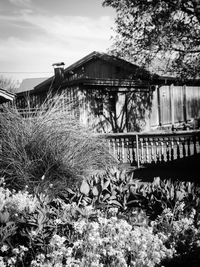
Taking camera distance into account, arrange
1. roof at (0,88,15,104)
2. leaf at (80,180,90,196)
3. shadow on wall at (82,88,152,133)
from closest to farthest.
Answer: leaf at (80,180,90,196)
roof at (0,88,15,104)
shadow on wall at (82,88,152,133)

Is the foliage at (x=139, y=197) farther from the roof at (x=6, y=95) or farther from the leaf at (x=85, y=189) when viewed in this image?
the roof at (x=6, y=95)

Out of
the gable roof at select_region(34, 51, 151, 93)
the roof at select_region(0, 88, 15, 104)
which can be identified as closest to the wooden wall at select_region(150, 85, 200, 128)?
the gable roof at select_region(34, 51, 151, 93)

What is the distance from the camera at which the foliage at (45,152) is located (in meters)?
5.77

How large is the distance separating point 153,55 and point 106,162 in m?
12.5

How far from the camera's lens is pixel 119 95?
16875 mm

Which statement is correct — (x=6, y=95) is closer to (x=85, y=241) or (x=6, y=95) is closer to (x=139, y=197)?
(x=139, y=197)

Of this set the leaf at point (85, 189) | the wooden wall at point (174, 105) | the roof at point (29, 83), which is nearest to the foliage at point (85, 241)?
the leaf at point (85, 189)

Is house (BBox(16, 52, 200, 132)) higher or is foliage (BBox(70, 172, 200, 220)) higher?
house (BBox(16, 52, 200, 132))

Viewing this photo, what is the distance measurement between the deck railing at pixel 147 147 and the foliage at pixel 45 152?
319 cm

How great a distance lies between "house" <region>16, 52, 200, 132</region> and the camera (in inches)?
565

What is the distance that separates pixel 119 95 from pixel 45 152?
1158 centimetres

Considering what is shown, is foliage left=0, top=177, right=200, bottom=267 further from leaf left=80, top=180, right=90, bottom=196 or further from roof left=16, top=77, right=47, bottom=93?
roof left=16, top=77, right=47, bottom=93

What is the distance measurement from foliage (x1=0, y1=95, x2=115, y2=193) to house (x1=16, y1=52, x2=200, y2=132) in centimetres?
630

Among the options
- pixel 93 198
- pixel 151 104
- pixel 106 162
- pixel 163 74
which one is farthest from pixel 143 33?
pixel 93 198
